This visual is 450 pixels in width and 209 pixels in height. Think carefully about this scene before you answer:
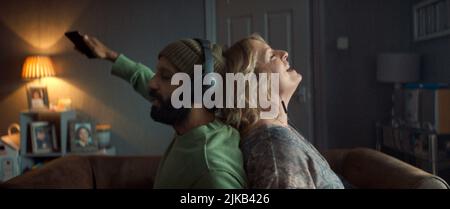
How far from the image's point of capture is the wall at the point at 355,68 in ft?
3.43

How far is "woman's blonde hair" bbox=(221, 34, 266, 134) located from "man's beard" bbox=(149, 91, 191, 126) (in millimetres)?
54

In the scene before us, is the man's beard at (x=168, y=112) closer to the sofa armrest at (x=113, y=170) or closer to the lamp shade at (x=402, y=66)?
the sofa armrest at (x=113, y=170)

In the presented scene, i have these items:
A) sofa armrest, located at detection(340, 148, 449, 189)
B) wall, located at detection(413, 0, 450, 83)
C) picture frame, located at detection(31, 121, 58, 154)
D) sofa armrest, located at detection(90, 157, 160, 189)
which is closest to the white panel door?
sofa armrest, located at detection(340, 148, 449, 189)

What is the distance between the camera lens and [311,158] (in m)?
0.48

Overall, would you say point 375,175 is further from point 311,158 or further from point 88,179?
point 88,179

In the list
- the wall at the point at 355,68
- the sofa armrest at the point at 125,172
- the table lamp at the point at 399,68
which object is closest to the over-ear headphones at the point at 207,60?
the sofa armrest at the point at 125,172

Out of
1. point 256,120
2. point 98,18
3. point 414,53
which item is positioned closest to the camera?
point 256,120

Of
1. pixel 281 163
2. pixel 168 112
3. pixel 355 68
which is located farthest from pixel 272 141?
pixel 355 68

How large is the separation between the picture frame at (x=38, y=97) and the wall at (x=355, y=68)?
3.27 feet

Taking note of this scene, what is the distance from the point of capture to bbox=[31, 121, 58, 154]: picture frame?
1.41m

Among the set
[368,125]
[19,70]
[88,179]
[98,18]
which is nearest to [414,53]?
[368,125]

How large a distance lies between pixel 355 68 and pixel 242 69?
0.84 metres

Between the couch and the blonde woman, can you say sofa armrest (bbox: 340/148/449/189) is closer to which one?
the couch

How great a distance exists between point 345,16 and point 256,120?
2.20ft
